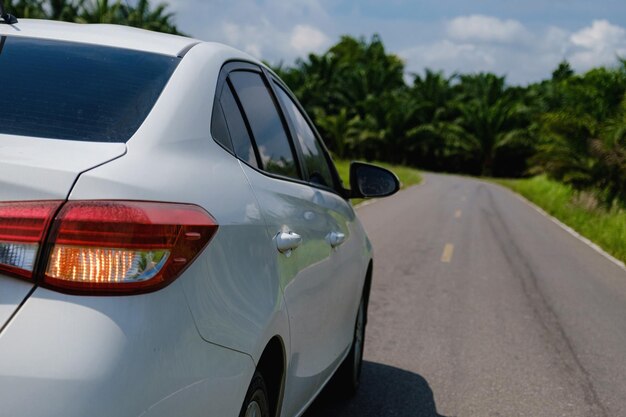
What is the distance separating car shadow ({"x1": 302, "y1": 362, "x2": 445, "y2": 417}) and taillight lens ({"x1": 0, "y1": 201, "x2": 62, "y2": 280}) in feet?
9.92

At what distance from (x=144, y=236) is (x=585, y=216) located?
22109 millimetres

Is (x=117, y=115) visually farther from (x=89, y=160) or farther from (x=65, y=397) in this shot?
(x=65, y=397)

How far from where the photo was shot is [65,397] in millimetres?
1897

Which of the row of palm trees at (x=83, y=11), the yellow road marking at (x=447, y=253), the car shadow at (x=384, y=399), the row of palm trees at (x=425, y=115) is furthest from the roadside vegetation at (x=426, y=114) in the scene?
the car shadow at (x=384, y=399)

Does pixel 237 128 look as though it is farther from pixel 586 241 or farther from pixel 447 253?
pixel 586 241

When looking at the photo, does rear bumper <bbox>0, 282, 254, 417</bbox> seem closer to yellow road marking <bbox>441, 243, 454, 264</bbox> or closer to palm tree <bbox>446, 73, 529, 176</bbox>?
yellow road marking <bbox>441, 243, 454, 264</bbox>

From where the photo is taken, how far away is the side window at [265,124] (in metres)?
3.28

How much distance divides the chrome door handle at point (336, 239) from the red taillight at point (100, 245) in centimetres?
180

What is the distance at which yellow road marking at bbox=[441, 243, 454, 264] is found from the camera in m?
12.8

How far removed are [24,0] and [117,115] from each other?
1546 inches

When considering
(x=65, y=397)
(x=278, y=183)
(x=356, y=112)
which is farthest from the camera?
(x=356, y=112)

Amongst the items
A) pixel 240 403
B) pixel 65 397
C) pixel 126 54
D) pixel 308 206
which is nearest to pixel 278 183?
pixel 308 206

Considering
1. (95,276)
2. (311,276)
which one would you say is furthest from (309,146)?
(95,276)

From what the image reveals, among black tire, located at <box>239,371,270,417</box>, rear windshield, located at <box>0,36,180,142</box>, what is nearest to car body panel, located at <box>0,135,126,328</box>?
rear windshield, located at <box>0,36,180,142</box>
